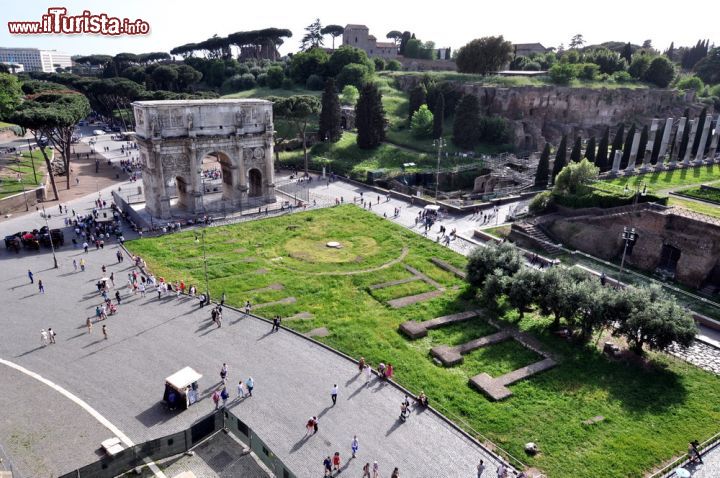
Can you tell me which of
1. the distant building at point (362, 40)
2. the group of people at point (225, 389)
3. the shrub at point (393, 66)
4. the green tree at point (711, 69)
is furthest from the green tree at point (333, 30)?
the group of people at point (225, 389)

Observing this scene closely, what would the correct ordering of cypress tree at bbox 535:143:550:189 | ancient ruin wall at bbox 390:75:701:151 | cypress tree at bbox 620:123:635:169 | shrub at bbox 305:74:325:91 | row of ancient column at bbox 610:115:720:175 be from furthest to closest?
shrub at bbox 305:74:325:91
ancient ruin wall at bbox 390:75:701:151
cypress tree at bbox 620:123:635:169
row of ancient column at bbox 610:115:720:175
cypress tree at bbox 535:143:550:189

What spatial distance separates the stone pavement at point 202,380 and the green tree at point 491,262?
12.3m

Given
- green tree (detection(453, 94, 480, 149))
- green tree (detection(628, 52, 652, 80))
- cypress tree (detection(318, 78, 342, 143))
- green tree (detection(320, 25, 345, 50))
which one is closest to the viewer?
green tree (detection(453, 94, 480, 149))

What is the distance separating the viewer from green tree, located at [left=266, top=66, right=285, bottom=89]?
9962 centimetres

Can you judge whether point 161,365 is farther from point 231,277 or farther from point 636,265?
point 636,265

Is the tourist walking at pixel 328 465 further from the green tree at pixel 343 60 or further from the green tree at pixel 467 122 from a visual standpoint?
the green tree at pixel 343 60

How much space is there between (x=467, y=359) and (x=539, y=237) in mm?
21181

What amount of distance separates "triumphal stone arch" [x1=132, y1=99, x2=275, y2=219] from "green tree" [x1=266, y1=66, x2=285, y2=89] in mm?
50133

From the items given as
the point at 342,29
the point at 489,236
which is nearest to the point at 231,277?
the point at 489,236

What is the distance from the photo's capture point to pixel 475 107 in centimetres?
7362

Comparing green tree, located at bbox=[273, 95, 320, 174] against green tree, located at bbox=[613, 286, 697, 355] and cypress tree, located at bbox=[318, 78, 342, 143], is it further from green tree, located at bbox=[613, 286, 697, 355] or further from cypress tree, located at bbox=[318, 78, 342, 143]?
green tree, located at bbox=[613, 286, 697, 355]

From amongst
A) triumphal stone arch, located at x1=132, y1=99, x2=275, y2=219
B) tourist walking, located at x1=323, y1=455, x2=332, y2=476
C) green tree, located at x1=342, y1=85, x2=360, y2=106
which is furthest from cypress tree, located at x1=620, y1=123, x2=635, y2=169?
tourist walking, located at x1=323, y1=455, x2=332, y2=476

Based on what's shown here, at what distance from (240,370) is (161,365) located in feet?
13.9

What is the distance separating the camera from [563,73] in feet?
287
